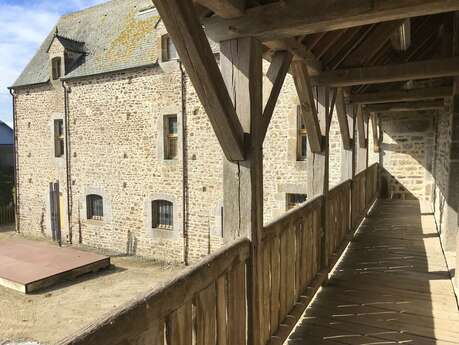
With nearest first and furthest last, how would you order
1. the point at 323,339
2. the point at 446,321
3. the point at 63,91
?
the point at 323,339 → the point at 446,321 → the point at 63,91

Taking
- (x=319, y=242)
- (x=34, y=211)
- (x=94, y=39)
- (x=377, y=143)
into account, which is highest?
(x=94, y=39)

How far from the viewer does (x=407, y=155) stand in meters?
10.8

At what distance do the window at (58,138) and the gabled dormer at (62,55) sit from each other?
5.11ft

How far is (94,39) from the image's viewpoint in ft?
44.0

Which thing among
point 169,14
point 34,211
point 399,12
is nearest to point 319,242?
point 399,12

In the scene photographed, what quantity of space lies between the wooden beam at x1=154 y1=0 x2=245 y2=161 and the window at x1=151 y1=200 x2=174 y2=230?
934cm

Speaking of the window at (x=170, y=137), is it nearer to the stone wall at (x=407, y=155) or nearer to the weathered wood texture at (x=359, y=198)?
the weathered wood texture at (x=359, y=198)

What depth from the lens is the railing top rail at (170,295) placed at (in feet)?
3.88

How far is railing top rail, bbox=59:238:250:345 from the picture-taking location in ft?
3.88

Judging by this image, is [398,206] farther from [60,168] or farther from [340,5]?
[60,168]

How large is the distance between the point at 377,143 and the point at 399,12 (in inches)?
372

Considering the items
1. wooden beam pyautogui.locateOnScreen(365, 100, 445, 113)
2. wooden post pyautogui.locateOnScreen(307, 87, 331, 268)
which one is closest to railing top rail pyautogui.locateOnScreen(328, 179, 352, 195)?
wooden post pyautogui.locateOnScreen(307, 87, 331, 268)

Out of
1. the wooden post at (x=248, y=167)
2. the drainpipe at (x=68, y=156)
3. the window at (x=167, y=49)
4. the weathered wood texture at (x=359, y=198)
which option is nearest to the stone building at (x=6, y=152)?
the drainpipe at (x=68, y=156)

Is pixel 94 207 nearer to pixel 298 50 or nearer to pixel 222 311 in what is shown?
pixel 298 50
